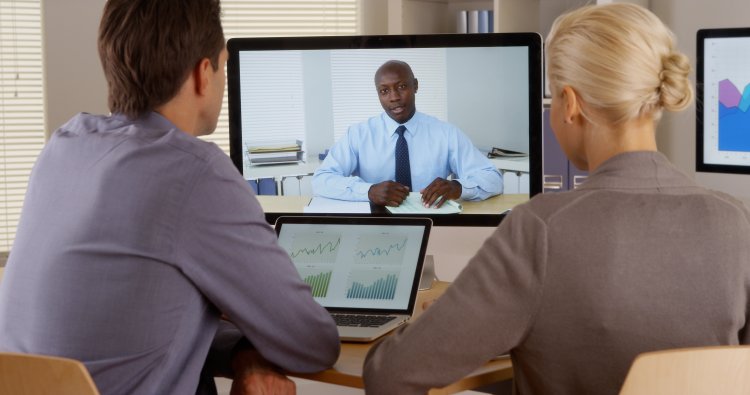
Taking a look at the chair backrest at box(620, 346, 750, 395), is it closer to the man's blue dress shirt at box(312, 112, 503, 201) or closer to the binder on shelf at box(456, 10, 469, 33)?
the man's blue dress shirt at box(312, 112, 503, 201)

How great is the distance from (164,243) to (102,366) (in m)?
0.20

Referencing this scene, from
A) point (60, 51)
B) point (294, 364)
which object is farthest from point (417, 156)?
point (60, 51)

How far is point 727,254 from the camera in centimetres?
131

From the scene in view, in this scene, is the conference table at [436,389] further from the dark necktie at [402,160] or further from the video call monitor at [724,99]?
the video call monitor at [724,99]

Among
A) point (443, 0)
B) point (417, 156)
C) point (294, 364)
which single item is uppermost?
point (443, 0)

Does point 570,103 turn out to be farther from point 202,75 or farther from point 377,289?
point 377,289

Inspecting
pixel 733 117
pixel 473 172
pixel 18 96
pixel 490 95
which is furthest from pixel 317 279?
pixel 18 96

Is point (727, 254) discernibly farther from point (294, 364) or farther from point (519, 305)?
point (294, 364)

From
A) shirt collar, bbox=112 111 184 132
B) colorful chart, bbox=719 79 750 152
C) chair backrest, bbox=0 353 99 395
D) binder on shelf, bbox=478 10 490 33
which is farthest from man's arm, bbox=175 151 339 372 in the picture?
binder on shelf, bbox=478 10 490 33

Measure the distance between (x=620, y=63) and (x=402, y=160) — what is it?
37.9 inches

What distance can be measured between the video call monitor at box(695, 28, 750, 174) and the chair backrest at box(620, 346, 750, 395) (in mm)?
1771

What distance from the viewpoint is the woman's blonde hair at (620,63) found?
1.35 meters

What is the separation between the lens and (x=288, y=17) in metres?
4.08

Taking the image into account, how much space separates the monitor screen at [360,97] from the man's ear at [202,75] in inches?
28.1
